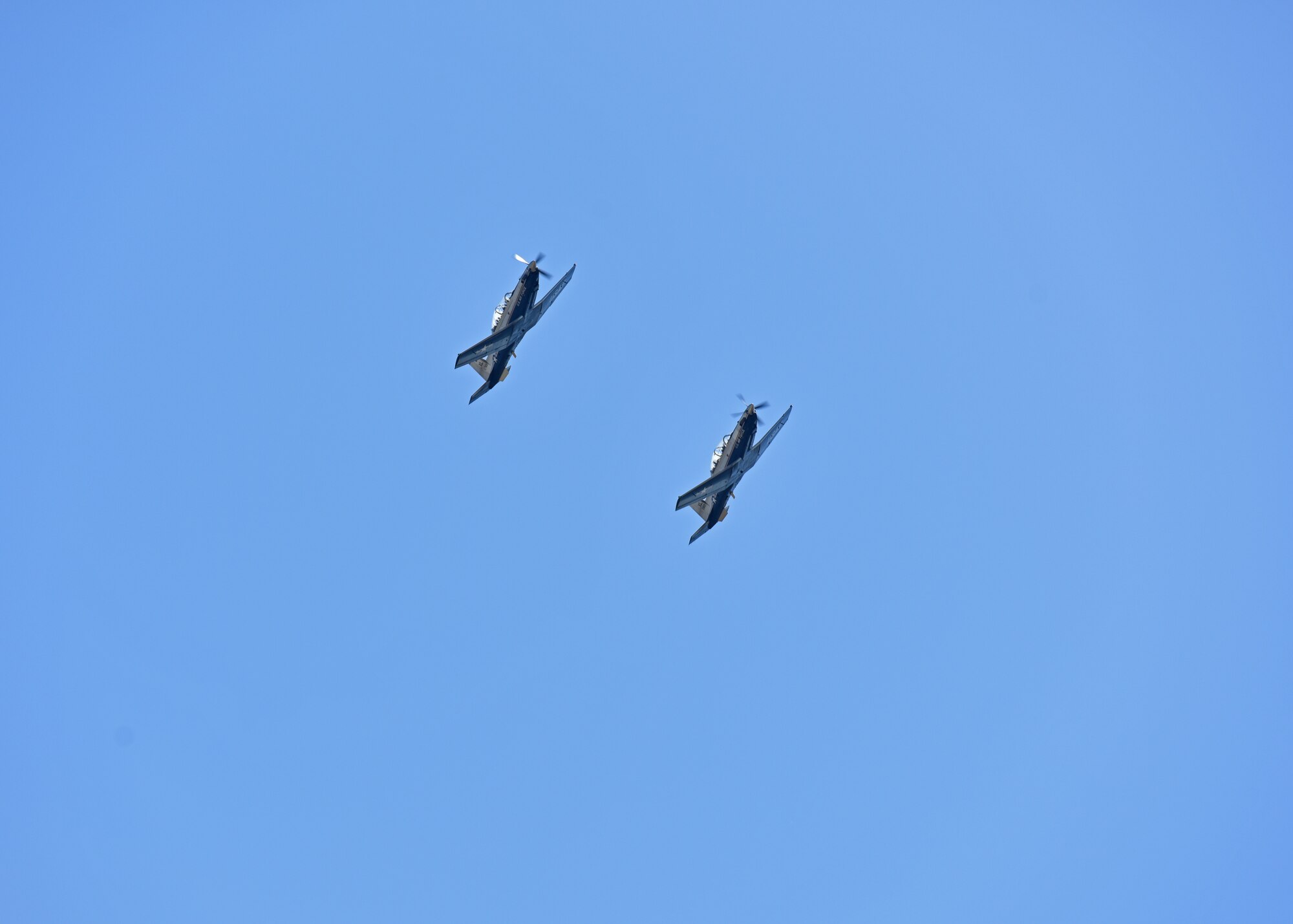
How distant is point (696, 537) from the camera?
117688 millimetres

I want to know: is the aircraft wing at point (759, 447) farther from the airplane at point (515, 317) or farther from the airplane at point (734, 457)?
the airplane at point (515, 317)

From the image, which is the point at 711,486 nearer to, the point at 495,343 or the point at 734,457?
the point at 734,457

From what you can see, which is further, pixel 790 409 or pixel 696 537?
pixel 696 537

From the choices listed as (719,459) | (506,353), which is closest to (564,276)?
(506,353)

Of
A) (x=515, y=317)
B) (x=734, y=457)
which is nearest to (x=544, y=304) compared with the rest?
(x=515, y=317)

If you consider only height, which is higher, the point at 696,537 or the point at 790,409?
the point at 790,409

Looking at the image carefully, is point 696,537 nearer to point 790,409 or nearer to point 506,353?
point 790,409

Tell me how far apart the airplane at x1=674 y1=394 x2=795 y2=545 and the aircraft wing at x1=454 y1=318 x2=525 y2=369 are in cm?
2099

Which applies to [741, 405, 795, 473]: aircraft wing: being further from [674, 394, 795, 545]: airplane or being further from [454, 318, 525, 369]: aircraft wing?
[454, 318, 525, 369]: aircraft wing

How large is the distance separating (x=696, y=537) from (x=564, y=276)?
27231 mm

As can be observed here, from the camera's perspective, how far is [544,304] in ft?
370

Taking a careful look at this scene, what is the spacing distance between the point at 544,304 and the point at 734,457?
22.0m

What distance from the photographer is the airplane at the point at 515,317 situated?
111 meters

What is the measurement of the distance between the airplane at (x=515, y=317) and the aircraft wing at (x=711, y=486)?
2105cm
